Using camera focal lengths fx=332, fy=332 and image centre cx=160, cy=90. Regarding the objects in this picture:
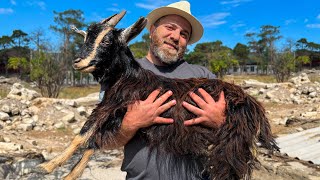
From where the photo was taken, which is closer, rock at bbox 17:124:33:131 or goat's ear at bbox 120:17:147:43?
goat's ear at bbox 120:17:147:43

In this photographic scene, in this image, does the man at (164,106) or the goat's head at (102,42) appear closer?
the goat's head at (102,42)

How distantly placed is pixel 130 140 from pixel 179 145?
409 millimetres

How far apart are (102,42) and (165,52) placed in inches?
28.2

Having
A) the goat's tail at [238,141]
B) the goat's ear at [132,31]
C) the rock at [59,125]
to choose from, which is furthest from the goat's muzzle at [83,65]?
the rock at [59,125]

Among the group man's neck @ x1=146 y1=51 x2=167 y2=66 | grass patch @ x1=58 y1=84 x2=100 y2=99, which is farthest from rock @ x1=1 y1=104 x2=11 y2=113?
man's neck @ x1=146 y1=51 x2=167 y2=66

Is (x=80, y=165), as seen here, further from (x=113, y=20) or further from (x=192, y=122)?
(x=113, y=20)

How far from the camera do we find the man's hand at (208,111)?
2238mm

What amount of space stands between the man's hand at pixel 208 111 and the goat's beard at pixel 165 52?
1.89 ft

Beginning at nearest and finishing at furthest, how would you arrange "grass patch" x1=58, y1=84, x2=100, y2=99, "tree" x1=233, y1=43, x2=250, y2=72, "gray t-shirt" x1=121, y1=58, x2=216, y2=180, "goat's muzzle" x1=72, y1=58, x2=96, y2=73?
"goat's muzzle" x1=72, y1=58, x2=96, y2=73 → "gray t-shirt" x1=121, y1=58, x2=216, y2=180 → "grass patch" x1=58, y1=84, x2=100, y2=99 → "tree" x1=233, y1=43, x2=250, y2=72

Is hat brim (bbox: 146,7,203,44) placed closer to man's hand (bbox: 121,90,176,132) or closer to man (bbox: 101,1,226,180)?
man (bbox: 101,1,226,180)

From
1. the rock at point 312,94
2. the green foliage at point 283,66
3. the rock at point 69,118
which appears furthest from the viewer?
the green foliage at point 283,66

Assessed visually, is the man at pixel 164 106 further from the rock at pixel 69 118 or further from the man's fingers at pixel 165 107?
the rock at pixel 69 118

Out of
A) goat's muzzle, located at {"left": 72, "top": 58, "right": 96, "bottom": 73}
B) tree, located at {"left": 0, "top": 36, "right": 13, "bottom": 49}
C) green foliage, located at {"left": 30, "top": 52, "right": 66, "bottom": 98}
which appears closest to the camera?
goat's muzzle, located at {"left": 72, "top": 58, "right": 96, "bottom": 73}

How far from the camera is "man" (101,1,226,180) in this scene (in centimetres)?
227
